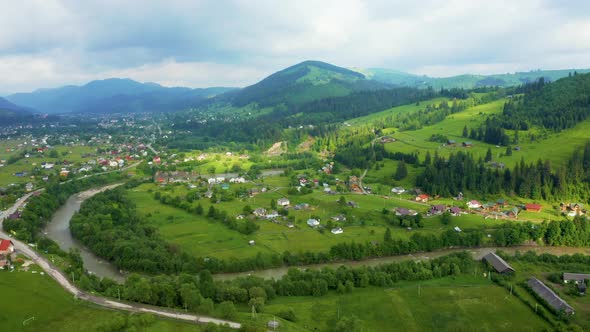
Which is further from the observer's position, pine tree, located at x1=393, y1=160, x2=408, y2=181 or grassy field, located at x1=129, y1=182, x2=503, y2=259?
pine tree, located at x1=393, y1=160, x2=408, y2=181

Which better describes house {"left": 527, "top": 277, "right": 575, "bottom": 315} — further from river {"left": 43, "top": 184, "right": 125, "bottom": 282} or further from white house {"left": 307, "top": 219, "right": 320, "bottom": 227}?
river {"left": 43, "top": 184, "right": 125, "bottom": 282}

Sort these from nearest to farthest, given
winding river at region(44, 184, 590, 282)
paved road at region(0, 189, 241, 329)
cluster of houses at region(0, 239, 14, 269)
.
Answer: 1. paved road at region(0, 189, 241, 329)
2. cluster of houses at region(0, 239, 14, 269)
3. winding river at region(44, 184, 590, 282)

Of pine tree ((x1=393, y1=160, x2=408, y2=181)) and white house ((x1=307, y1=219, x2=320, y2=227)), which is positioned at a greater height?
pine tree ((x1=393, y1=160, x2=408, y2=181))

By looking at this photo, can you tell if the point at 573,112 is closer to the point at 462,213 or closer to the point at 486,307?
the point at 462,213

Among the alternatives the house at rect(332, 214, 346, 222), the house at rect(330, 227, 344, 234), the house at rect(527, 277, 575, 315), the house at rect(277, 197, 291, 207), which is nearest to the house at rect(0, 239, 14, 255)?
the house at rect(277, 197, 291, 207)

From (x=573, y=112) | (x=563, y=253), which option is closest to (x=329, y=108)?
(x=573, y=112)

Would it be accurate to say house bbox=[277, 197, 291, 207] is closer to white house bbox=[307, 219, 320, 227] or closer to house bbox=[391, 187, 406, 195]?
white house bbox=[307, 219, 320, 227]

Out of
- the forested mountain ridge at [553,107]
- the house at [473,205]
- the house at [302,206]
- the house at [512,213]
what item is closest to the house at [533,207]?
the house at [512,213]

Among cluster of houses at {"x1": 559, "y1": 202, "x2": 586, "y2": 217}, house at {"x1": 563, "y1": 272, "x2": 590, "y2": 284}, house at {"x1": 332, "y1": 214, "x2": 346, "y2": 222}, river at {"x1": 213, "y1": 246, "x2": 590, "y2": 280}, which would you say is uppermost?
house at {"x1": 332, "y1": 214, "x2": 346, "y2": 222}

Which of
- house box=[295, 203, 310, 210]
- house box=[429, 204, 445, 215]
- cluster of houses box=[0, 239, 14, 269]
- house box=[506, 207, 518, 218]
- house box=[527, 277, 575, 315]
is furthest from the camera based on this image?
house box=[295, 203, 310, 210]
